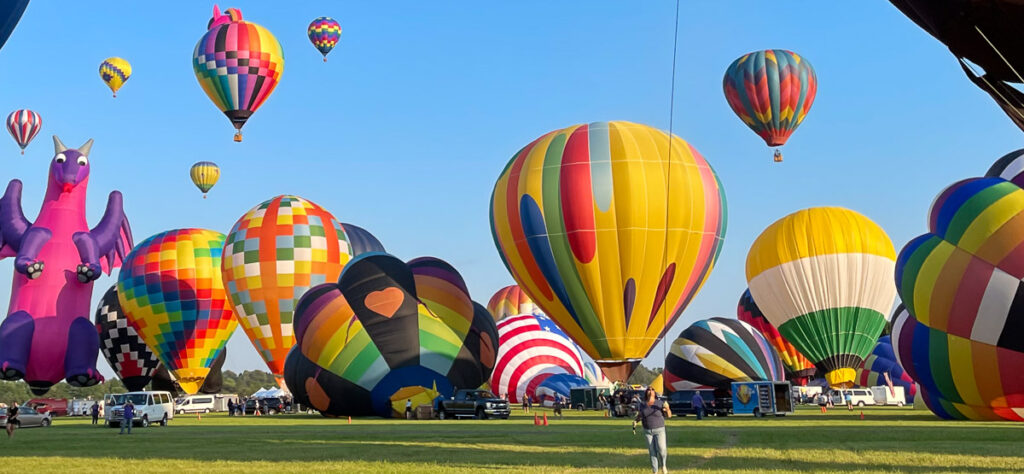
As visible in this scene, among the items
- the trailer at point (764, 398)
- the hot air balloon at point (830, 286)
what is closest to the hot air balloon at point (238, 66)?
the hot air balloon at point (830, 286)

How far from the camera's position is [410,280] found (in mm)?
31594

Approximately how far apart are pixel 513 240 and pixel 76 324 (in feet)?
64.9

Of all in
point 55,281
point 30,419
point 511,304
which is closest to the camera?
point 30,419

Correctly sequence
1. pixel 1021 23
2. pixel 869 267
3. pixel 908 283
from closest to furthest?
pixel 1021 23
pixel 908 283
pixel 869 267

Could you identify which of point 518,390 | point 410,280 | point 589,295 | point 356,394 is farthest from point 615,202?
point 518,390

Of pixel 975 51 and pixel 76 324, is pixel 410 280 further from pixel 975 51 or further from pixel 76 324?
pixel 975 51

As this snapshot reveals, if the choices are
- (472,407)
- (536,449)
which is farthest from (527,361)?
(536,449)

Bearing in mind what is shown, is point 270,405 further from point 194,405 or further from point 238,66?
point 238,66

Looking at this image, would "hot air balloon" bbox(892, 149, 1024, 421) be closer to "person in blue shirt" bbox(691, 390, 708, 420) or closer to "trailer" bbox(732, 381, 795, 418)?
"trailer" bbox(732, 381, 795, 418)

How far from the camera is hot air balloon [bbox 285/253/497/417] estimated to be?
30125mm

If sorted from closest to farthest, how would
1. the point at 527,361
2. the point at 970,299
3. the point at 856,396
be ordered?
the point at 970,299
the point at 856,396
the point at 527,361

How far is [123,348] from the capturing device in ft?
152

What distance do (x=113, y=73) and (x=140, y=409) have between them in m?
→ 27.1

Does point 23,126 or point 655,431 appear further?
point 23,126
